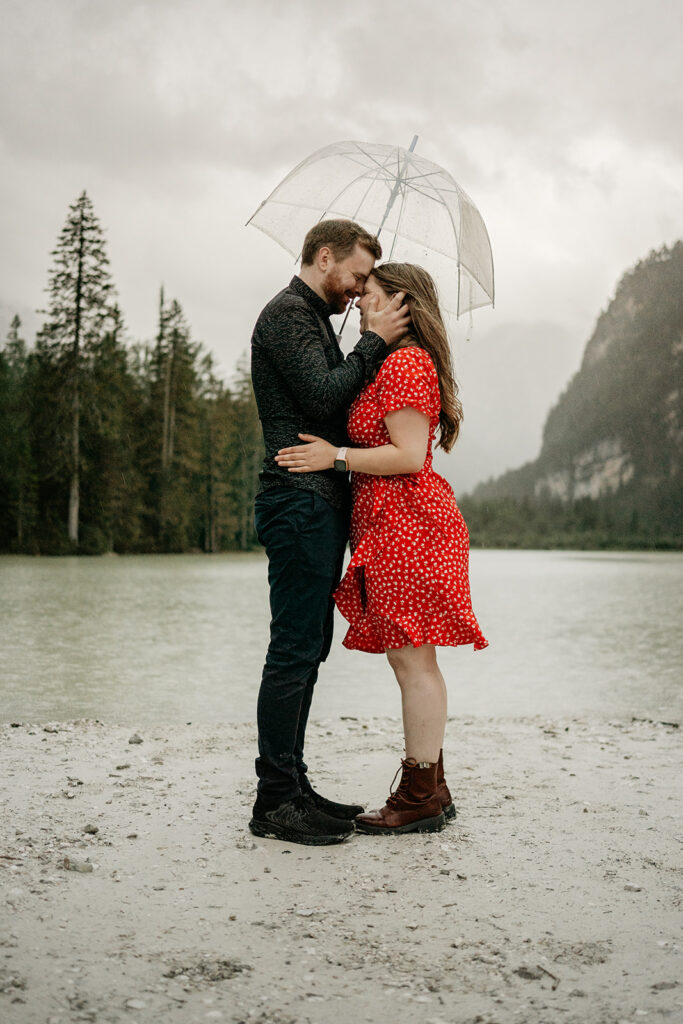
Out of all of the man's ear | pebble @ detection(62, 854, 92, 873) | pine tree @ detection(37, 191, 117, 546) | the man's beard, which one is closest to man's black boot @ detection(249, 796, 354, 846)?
pebble @ detection(62, 854, 92, 873)

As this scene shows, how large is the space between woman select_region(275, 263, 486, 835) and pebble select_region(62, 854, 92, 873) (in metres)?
1.05

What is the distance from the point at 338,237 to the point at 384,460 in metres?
0.84

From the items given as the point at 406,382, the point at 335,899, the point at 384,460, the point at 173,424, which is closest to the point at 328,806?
the point at 335,899

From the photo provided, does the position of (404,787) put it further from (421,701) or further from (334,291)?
(334,291)

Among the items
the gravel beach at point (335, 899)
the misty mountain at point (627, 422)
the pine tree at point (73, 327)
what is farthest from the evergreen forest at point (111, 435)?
the misty mountain at point (627, 422)

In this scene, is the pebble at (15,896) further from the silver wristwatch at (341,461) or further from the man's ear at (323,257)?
the man's ear at (323,257)

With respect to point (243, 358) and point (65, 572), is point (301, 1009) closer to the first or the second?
point (65, 572)

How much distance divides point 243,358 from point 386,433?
167ft

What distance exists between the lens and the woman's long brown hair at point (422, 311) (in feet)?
11.6

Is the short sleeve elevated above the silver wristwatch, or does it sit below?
above

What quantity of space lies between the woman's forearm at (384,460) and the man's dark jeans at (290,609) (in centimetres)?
20

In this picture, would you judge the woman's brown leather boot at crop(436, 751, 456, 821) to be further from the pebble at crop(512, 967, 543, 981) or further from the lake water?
the lake water

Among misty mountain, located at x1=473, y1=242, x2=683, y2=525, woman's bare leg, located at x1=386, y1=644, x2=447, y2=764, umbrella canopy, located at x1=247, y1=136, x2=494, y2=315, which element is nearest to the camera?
woman's bare leg, located at x1=386, y1=644, x2=447, y2=764

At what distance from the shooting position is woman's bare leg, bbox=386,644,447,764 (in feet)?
11.7
